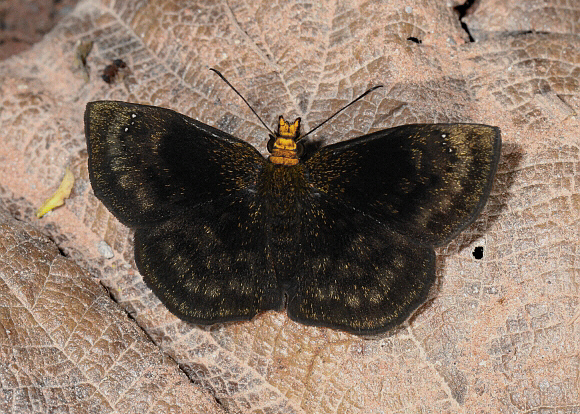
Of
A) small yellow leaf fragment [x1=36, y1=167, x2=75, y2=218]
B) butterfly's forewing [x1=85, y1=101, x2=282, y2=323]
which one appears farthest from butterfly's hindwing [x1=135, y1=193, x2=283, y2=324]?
small yellow leaf fragment [x1=36, y1=167, x2=75, y2=218]

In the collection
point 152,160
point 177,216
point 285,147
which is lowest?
point 177,216

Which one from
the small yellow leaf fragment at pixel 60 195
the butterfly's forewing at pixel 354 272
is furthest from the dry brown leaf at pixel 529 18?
the small yellow leaf fragment at pixel 60 195

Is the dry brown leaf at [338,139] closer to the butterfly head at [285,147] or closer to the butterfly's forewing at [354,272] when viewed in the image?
the butterfly's forewing at [354,272]

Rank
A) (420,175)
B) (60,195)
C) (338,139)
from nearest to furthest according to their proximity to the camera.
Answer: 1. (420,175)
2. (338,139)
3. (60,195)

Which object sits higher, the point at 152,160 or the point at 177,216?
the point at 152,160

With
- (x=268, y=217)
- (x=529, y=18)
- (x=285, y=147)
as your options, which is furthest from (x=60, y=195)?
(x=529, y=18)

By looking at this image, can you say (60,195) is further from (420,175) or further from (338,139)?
(420,175)
